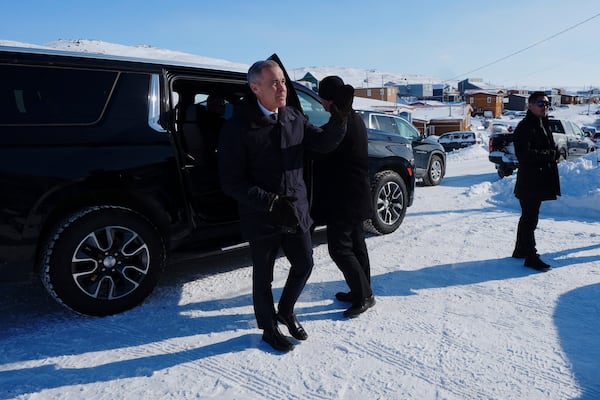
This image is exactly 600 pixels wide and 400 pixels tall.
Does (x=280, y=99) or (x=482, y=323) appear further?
(x=482, y=323)

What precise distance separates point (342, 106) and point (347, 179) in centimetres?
63

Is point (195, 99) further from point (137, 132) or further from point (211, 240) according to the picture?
point (211, 240)

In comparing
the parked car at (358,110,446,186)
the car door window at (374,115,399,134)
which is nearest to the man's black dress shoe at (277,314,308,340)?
the parked car at (358,110,446,186)

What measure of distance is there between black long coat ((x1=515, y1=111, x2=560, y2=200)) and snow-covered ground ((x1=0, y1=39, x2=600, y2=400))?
77 centimetres

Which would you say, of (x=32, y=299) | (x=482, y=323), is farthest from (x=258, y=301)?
(x=32, y=299)

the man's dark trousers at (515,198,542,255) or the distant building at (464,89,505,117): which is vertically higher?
the distant building at (464,89,505,117)

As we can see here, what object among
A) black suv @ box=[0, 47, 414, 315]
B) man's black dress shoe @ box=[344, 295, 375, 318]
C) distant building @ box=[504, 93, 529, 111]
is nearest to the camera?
black suv @ box=[0, 47, 414, 315]

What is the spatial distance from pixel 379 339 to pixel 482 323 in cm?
80

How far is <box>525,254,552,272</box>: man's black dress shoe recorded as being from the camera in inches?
153

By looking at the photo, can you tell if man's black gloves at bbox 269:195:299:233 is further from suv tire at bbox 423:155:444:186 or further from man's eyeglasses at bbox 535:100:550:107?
suv tire at bbox 423:155:444:186

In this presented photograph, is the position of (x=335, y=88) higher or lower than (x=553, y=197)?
higher

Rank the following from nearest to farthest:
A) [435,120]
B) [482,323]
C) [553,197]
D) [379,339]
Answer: [379,339] < [482,323] < [553,197] < [435,120]

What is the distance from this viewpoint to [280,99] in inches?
93.5

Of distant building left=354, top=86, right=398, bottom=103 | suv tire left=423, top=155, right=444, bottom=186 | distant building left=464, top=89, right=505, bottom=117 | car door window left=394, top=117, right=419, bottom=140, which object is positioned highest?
distant building left=354, top=86, right=398, bottom=103
